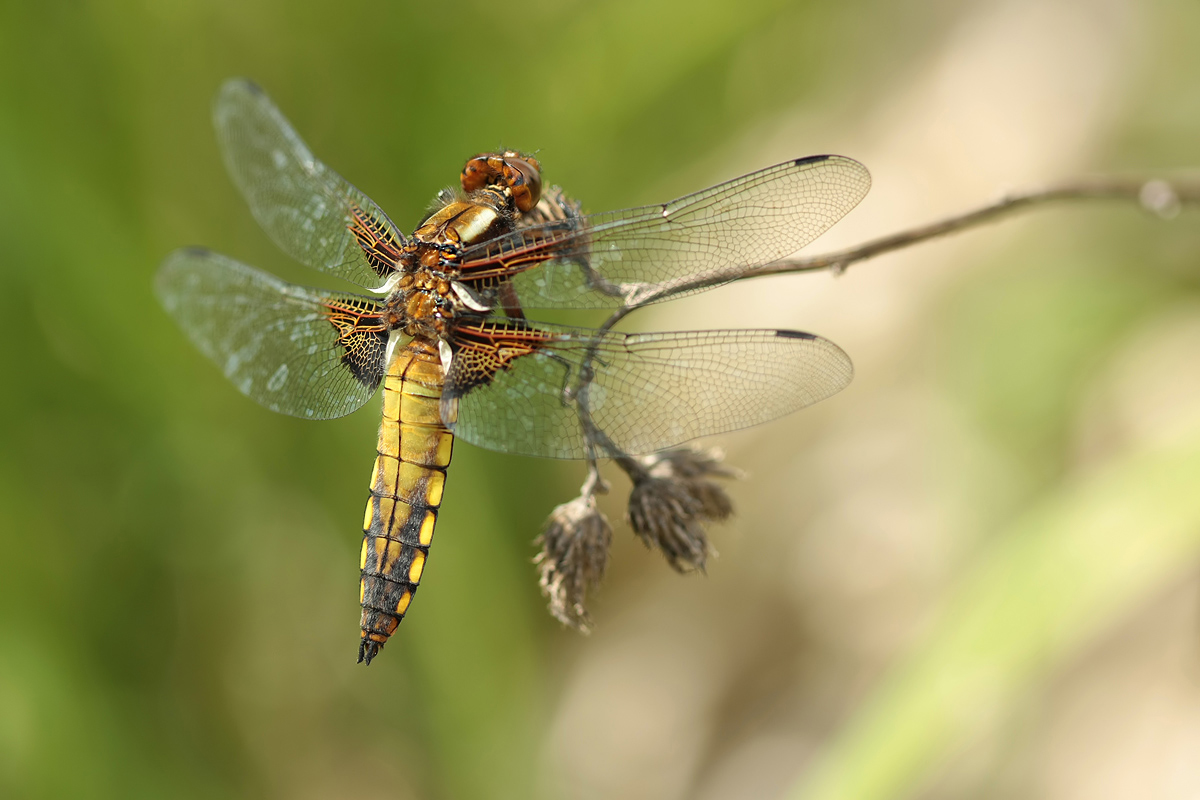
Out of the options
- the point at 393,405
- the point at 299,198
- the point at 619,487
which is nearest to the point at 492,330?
the point at 393,405

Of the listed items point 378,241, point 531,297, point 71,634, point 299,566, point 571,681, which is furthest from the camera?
point 571,681

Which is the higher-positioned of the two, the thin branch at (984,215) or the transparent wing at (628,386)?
the thin branch at (984,215)

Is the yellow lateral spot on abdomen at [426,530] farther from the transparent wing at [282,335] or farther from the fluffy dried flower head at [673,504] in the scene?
the fluffy dried flower head at [673,504]

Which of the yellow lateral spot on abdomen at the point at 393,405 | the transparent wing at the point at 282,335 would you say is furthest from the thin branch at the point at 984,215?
the transparent wing at the point at 282,335

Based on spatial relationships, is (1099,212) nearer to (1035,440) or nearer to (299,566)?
(1035,440)

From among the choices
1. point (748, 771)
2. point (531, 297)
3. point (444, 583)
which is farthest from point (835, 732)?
point (531, 297)

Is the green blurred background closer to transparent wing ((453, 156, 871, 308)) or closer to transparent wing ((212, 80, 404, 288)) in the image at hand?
transparent wing ((212, 80, 404, 288))
